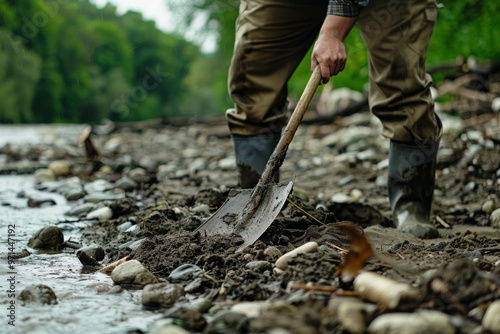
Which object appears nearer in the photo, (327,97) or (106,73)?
(327,97)

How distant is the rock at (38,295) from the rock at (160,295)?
309 millimetres

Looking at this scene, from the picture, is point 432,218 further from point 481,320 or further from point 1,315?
point 1,315

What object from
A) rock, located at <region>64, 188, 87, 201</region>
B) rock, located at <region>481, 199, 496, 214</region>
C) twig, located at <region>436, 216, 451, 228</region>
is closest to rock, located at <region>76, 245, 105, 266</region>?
rock, located at <region>64, 188, 87, 201</region>

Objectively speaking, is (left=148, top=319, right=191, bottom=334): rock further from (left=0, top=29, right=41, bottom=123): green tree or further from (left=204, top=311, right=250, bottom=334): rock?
(left=0, top=29, right=41, bottom=123): green tree

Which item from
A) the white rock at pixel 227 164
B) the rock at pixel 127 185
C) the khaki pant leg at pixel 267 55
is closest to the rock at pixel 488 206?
the khaki pant leg at pixel 267 55

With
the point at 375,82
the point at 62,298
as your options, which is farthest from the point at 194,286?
the point at 375,82

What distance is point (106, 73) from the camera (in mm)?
44344

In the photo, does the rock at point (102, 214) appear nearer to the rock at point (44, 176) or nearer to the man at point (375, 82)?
the man at point (375, 82)

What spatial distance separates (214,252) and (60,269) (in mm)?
656

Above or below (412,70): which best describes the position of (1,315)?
below

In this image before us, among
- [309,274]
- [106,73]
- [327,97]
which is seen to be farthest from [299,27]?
[106,73]

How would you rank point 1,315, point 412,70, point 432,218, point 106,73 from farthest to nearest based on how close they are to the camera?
point 106,73, point 432,218, point 412,70, point 1,315

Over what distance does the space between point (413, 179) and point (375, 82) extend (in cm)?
55

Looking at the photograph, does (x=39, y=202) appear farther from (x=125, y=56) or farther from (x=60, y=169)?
(x=125, y=56)
